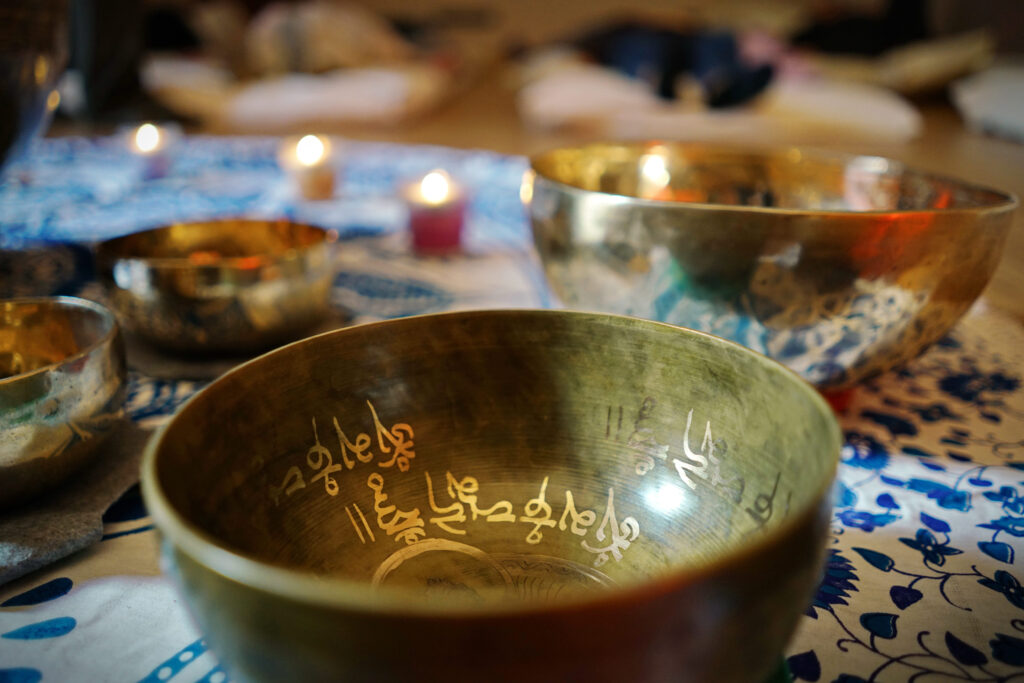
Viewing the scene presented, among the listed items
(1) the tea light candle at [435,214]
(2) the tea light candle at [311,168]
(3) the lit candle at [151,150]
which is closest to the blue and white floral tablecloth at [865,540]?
(1) the tea light candle at [435,214]

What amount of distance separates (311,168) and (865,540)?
101cm

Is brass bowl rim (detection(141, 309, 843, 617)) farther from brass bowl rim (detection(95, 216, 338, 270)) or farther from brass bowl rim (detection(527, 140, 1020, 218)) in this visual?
brass bowl rim (detection(95, 216, 338, 270))

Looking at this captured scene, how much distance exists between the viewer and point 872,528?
0.40 metres

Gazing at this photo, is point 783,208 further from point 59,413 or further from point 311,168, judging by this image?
point 311,168

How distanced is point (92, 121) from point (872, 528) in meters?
2.13

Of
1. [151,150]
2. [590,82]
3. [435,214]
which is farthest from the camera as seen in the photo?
[590,82]

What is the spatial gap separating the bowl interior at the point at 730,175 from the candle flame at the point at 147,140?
3.19 ft

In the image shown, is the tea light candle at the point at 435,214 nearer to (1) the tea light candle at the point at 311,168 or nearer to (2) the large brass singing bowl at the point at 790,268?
(1) the tea light candle at the point at 311,168

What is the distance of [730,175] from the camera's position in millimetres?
718

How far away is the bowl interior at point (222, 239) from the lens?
2.20 ft

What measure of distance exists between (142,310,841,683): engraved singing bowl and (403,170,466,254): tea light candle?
59 centimetres

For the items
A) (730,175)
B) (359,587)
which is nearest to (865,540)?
(359,587)

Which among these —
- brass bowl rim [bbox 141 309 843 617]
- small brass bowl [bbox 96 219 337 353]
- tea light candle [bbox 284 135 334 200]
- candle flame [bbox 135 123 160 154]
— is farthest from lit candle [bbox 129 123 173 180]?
brass bowl rim [bbox 141 309 843 617]

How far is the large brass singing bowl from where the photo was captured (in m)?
0.41
